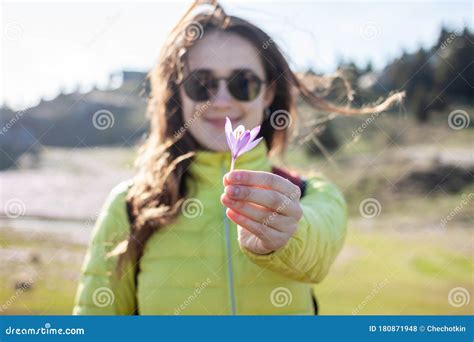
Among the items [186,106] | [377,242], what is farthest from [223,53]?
[377,242]

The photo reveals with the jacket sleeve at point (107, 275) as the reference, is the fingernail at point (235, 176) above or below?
above

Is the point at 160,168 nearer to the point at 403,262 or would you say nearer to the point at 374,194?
the point at 403,262

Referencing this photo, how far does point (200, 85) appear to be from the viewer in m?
3.44

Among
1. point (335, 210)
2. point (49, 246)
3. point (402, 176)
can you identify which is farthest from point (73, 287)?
point (402, 176)

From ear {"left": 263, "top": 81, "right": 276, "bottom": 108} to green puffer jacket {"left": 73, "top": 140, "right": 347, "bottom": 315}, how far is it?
57 cm

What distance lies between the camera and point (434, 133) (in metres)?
43.2

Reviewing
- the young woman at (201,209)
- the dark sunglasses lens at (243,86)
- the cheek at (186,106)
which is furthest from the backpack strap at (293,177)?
the cheek at (186,106)

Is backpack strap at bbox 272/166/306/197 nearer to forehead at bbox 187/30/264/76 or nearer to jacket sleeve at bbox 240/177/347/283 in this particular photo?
jacket sleeve at bbox 240/177/347/283

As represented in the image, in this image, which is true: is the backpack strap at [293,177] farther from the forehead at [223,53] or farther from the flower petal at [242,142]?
the flower petal at [242,142]

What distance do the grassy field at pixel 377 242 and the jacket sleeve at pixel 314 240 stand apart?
376mm

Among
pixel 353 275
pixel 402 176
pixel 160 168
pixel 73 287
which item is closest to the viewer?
pixel 160 168

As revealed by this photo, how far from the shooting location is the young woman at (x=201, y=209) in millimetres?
3188
